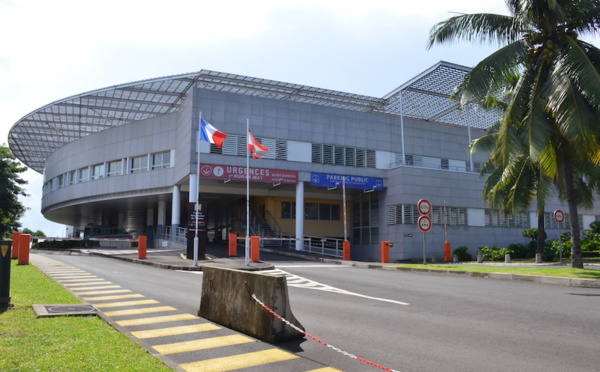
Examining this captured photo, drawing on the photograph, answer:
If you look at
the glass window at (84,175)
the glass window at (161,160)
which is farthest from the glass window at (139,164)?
the glass window at (84,175)

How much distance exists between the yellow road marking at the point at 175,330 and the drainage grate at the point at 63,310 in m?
1.71

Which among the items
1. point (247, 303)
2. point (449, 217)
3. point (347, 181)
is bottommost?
point (247, 303)

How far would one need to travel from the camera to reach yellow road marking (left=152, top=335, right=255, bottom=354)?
22.1 ft

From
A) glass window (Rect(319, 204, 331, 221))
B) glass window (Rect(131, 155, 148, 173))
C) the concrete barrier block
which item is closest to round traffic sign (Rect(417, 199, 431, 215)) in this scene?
the concrete barrier block

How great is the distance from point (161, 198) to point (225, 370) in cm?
3912

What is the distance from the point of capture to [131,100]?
38.7 meters

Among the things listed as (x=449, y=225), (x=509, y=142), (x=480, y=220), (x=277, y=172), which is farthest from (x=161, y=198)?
(x=509, y=142)

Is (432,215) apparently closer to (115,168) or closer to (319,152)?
(319,152)

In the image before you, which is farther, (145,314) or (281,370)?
(145,314)

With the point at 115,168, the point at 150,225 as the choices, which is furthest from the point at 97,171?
the point at 150,225

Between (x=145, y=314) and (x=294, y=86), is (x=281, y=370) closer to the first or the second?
(x=145, y=314)

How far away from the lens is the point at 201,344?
7.04 meters

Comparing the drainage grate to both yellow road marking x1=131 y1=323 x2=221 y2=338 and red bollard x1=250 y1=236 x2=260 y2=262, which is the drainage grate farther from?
red bollard x1=250 y1=236 x2=260 y2=262

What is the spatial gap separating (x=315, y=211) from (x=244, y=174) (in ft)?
37.0
